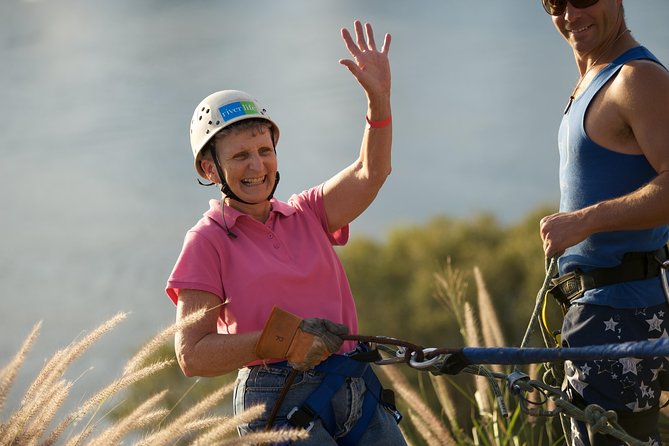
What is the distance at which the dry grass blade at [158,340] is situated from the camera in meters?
2.64

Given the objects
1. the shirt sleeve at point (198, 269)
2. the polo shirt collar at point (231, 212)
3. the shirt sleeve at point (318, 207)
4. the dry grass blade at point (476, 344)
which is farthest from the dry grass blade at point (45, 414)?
the dry grass blade at point (476, 344)

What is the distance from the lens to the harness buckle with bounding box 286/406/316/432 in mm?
2816

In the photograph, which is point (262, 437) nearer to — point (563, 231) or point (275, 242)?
point (275, 242)

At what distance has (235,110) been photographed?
3.05 metres

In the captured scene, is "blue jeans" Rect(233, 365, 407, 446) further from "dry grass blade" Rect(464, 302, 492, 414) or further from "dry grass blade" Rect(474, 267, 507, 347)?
"dry grass blade" Rect(474, 267, 507, 347)

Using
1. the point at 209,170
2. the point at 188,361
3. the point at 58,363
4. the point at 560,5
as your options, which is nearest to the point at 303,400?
the point at 188,361

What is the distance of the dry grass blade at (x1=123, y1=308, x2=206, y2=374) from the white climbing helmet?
648 millimetres

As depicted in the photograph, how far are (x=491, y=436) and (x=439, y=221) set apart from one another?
6.74 m

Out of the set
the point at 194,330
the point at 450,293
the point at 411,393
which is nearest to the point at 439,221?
the point at 450,293

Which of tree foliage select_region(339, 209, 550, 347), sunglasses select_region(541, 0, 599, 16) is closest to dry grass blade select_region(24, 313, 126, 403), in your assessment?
sunglasses select_region(541, 0, 599, 16)

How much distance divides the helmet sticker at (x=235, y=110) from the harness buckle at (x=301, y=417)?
94 cm

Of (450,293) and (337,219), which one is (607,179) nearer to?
(337,219)

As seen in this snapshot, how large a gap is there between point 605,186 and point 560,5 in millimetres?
623

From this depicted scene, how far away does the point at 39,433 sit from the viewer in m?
2.59
